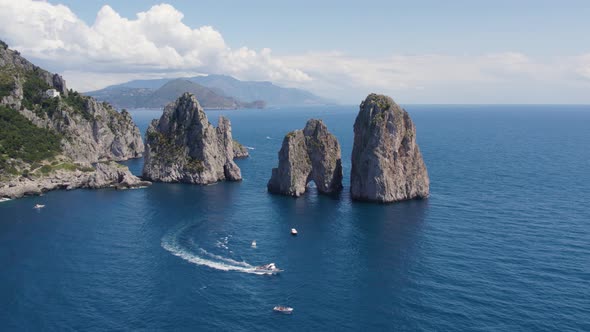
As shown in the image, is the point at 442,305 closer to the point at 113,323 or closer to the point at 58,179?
the point at 113,323

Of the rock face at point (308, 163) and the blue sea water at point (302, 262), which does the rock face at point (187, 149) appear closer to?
the blue sea water at point (302, 262)

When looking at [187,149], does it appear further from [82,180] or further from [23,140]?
[23,140]

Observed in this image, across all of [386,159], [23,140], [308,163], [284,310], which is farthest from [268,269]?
[23,140]

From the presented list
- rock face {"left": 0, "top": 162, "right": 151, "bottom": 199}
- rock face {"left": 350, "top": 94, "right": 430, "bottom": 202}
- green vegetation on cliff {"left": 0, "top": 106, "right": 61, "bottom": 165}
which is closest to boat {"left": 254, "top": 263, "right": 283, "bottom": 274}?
rock face {"left": 350, "top": 94, "right": 430, "bottom": 202}

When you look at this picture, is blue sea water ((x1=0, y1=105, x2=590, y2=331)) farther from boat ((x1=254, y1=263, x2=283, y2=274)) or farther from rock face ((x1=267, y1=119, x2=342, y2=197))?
rock face ((x1=267, y1=119, x2=342, y2=197))

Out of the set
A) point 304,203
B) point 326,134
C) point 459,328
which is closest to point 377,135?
point 326,134
